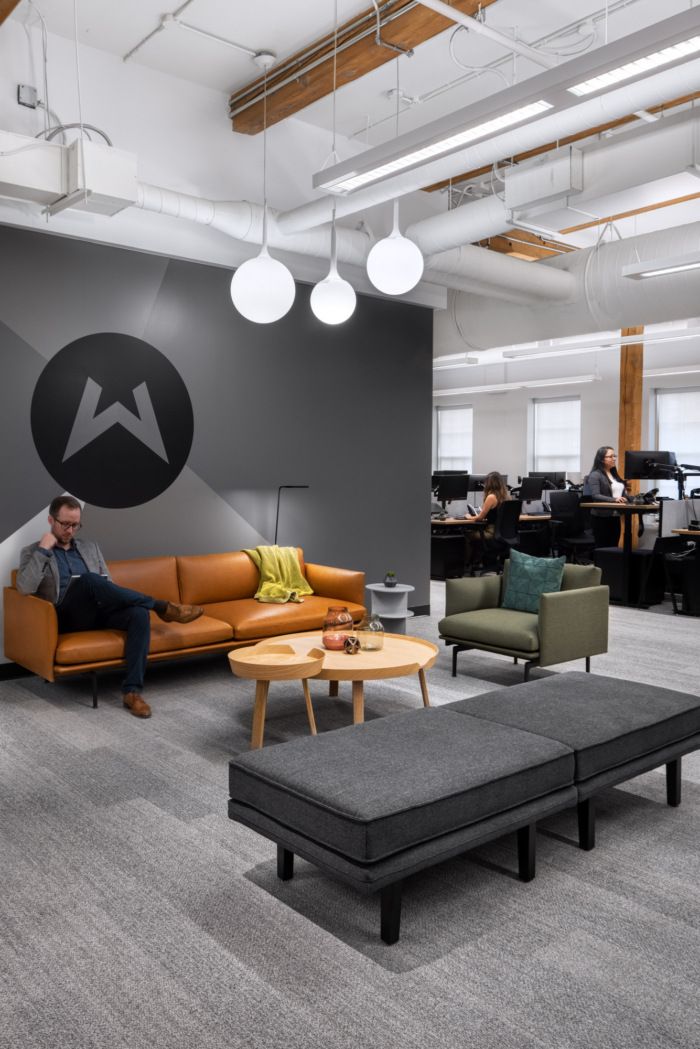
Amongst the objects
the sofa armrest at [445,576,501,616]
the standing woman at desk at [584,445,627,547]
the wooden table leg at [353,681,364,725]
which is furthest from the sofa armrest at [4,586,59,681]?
the standing woman at desk at [584,445,627,547]

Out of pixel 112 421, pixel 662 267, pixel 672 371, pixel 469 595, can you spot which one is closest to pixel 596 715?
pixel 469 595

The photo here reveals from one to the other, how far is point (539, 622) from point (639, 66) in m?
2.99

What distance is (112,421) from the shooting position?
6.09 metres

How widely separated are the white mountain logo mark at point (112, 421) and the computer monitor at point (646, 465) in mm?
5959

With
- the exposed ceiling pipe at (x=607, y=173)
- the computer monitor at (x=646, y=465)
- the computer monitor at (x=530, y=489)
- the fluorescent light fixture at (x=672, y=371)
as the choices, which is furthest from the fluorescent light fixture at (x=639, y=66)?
the fluorescent light fixture at (x=672, y=371)

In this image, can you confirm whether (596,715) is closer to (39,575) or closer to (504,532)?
(39,575)

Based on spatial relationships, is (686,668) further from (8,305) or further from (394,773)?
(8,305)

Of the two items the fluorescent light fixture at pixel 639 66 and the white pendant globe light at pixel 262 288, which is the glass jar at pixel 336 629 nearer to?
the white pendant globe light at pixel 262 288

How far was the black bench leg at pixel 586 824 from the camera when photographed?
3.16 m

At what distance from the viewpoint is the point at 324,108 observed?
6.57 meters

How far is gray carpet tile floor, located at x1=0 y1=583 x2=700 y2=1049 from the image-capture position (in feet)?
7.13

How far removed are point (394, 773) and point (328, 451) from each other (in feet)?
16.4

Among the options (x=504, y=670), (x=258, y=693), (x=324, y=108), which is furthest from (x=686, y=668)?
(x=324, y=108)

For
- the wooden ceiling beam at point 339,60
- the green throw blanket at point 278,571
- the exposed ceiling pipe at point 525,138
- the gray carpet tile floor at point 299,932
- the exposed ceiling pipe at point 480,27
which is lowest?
the gray carpet tile floor at point 299,932
